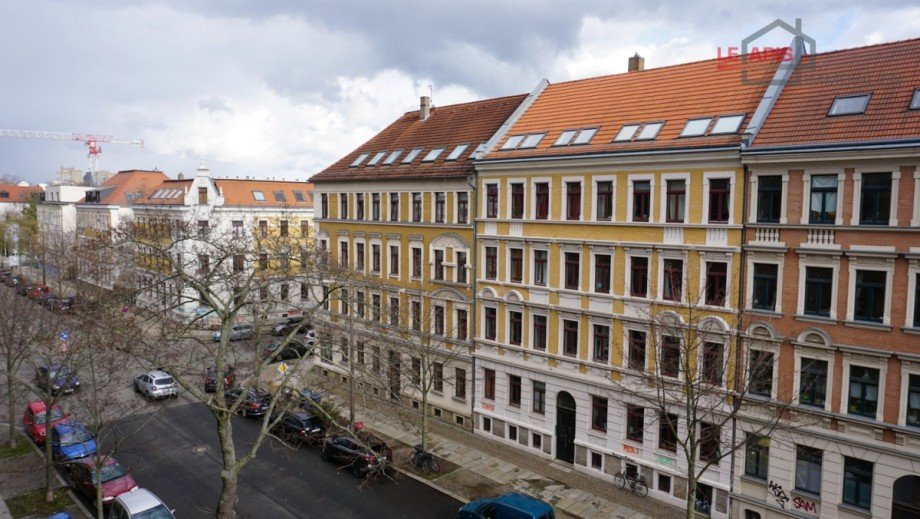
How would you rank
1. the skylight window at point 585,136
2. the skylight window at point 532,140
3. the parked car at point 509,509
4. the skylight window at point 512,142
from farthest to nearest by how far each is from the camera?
1. the skylight window at point 512,142
2. the skylight window at point 532,140
3. the skylight window at point 585,136
4. the parked car at point 509,509

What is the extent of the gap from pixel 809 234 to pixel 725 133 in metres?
4.93

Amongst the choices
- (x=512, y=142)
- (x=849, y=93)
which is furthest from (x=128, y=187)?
(x=849, y=93)

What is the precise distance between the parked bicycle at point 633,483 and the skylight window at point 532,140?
1523 centimetres

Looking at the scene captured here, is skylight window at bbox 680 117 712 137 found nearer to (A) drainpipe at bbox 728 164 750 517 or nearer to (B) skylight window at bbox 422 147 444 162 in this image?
(A) drainpipe at bbox 728 164 750 517

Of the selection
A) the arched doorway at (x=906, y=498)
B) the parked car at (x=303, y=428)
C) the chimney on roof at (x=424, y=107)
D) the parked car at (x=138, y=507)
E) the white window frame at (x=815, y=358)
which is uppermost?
the chimney on roof at (x=424, y=107)

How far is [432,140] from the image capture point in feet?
120

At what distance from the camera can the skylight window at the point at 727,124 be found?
22734mm

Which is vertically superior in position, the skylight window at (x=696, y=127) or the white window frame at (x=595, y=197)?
the skylight window at (x=696, y=127)

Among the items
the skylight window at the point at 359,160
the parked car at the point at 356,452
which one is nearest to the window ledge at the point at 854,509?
the parked car at the point at 356,452

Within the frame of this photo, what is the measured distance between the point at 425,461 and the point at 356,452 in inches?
123

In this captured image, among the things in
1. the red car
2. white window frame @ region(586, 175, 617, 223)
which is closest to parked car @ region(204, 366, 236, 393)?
the red car

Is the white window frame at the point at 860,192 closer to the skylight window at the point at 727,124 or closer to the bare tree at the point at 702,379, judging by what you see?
the skylight window at the point at 727,124

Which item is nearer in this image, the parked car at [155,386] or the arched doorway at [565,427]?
the arched doorway at [565,427]

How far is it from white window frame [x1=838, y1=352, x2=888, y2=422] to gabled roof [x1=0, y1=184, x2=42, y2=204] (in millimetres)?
125653
